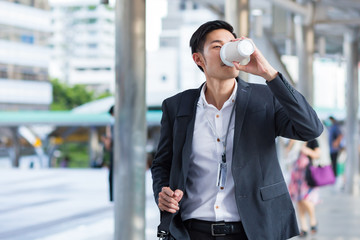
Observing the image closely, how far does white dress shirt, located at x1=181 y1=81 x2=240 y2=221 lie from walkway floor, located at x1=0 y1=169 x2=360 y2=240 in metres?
5.81

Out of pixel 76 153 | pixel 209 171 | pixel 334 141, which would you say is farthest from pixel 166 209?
pixel 76 153

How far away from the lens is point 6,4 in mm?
64500

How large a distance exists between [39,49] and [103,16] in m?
54.0

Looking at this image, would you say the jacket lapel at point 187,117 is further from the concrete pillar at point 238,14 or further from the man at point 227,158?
the concrete pillar at point 238,14

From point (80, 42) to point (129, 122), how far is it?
116 metres

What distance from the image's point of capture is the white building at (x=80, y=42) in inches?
4208

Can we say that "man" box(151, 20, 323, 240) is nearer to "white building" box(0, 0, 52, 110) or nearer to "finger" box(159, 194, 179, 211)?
"finger" box(159, 194, 179, 211)

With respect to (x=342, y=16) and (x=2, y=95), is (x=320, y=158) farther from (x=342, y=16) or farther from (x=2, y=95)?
(x=2, y=95)

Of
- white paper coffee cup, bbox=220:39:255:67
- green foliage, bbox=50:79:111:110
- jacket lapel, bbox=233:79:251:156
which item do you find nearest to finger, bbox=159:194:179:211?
jacket lapel, bbox=233:79:251:156

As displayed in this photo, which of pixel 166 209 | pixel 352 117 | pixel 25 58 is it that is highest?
pixel 25 58

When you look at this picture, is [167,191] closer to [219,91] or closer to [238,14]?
[219,91]

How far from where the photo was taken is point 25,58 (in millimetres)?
68938

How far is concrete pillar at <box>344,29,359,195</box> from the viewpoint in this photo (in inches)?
571

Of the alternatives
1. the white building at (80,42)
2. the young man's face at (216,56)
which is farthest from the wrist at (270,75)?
the white building at (80,42)
